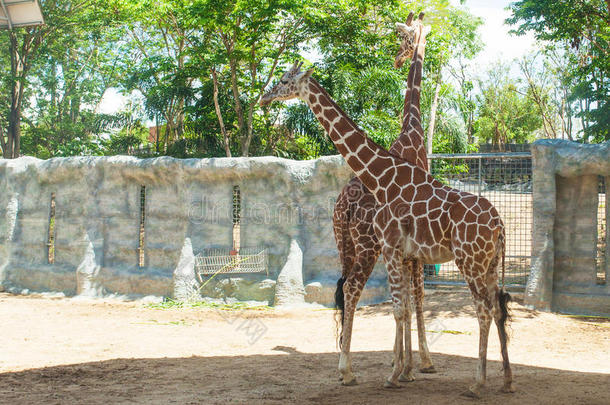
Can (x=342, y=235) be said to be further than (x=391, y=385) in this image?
Yes

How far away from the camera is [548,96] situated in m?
32.2

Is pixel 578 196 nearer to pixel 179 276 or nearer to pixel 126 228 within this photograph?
pixel 179 276

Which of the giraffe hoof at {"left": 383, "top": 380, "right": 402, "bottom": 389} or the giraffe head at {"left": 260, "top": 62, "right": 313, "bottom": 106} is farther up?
the giraffe head at {"left": 260, "top": 62, "right": 313, "bottom": 106}

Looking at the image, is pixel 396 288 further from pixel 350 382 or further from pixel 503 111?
pixel 503 111

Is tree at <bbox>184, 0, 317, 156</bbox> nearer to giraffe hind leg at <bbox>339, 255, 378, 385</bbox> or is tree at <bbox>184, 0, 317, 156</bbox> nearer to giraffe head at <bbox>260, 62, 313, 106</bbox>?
giraffe head at <bbox>260, 62, 313, 106</bbox>

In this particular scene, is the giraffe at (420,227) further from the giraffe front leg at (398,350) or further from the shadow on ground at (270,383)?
the shadow on ground at (270,383)

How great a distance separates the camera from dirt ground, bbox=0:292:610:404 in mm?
4961

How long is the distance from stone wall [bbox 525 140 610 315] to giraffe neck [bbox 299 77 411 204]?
440 cm

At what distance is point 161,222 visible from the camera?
1077 centimetres

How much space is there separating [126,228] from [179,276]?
167cm

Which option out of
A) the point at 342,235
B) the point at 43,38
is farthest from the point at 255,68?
the point at 342,235

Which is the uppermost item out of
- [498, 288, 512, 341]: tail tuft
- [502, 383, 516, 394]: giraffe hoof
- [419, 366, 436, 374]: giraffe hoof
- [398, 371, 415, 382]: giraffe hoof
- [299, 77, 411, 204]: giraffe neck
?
[299, 77, 411, 204]: giraffe neck

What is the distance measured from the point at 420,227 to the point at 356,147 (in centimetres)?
100

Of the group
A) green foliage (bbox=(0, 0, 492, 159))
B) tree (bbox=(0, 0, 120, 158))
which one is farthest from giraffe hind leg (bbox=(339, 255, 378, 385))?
tree (bbox=(0, 0, 120, 158))
